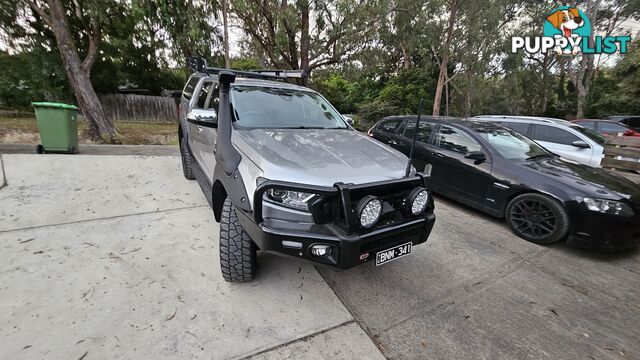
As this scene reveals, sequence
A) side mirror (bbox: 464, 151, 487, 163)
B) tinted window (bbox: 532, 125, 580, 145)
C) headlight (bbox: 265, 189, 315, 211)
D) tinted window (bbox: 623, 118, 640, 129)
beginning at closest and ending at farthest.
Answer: headlight (bbox: 265, 189, 315, 211)
side mirror (bbox: 464, 151, 487, 163)
tinted window (bbox: 532, 125, 580, 145)
tinted window (bbox: 623, 118, 640, 129)

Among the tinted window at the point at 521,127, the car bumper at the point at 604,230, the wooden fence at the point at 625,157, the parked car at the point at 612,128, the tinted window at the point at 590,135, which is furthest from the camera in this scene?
the parked car at the point at 612,128

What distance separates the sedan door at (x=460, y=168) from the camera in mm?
4027

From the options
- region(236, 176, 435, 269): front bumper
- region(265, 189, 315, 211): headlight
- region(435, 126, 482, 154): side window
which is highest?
region(435, 126, 482, 154): side window

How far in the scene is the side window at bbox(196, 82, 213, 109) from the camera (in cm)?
357

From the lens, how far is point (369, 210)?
1840 mm

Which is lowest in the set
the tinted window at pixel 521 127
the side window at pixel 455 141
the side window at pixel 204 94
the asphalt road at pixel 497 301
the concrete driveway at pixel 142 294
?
the asphalt road at pixel 497 301

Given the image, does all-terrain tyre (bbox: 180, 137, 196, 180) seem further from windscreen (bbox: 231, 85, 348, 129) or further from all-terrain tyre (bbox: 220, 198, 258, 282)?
all-terrain tyre (bbox: 220, 198, 258, 282)

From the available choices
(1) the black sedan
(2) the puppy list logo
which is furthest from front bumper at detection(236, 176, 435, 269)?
(2) the puppy list logo

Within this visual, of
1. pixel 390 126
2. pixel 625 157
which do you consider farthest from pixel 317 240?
pixel 625 157

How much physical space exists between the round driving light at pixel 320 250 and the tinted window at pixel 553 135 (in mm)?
7085

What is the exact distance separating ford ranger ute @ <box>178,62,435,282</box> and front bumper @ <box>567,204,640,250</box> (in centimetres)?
224

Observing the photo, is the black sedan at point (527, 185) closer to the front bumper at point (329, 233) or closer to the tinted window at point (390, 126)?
the tinted window at point (390, 126)

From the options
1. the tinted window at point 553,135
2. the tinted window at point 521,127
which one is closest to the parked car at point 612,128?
the tinted window at point 553,135

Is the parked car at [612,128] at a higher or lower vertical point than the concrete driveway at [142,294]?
higher
